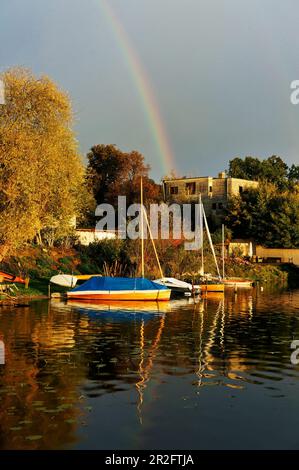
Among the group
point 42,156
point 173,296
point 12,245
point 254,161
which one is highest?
point 254,161

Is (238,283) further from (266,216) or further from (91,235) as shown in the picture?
(266,216)

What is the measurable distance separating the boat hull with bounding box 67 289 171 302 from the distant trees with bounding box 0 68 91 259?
6.96 meters

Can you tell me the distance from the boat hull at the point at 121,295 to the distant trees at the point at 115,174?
165 feet

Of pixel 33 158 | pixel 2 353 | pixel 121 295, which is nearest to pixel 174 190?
pixel 121 295

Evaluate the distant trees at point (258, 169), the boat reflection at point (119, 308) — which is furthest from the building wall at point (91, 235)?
the distant trees at point (258, 169)

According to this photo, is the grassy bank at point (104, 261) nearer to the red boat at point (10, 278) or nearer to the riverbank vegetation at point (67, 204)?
the riverbank vegetation at point (67, 204)

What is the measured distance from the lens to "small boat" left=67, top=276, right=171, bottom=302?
162ft

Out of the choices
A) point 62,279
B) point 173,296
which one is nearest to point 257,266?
point 173,296

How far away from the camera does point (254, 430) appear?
15.0 meters

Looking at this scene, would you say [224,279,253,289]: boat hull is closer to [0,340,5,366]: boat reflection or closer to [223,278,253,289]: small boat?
[223,278,253,289]: small boat

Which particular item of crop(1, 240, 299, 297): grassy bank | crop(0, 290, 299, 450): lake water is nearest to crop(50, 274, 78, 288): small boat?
crop(1, 240, 299, 297): grassy bank
